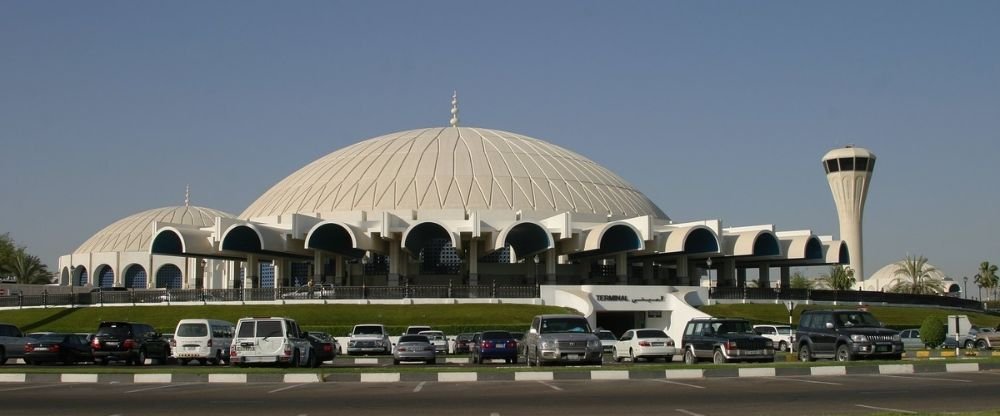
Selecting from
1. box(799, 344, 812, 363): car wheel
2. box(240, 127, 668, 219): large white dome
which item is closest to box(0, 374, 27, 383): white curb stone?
box(799, 344, 812, 363): car wheel

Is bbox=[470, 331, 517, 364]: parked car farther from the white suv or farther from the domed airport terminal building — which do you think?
the domed airport terminal building

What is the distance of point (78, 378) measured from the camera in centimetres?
2731

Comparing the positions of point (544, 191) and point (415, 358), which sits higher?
point (544, 191)

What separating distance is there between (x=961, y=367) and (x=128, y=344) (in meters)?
25.5

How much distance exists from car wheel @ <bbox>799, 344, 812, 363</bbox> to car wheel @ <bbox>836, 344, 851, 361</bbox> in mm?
1078

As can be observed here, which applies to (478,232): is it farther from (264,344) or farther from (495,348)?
(264,344)

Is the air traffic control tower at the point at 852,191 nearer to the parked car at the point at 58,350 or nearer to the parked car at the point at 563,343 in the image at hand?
the parked car at the point at 563,343

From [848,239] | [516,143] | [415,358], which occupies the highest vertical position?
[516,143]

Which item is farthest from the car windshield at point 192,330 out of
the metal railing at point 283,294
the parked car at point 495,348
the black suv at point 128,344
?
the metal railing at point 283,294

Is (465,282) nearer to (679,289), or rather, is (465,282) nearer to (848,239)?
(679,289)

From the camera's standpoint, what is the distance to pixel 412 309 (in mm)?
59906

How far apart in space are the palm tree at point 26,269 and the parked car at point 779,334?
8334 centimetres

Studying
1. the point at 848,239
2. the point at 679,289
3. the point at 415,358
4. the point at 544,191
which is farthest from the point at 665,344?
the point at 848,239

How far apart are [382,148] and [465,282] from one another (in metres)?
16.1
